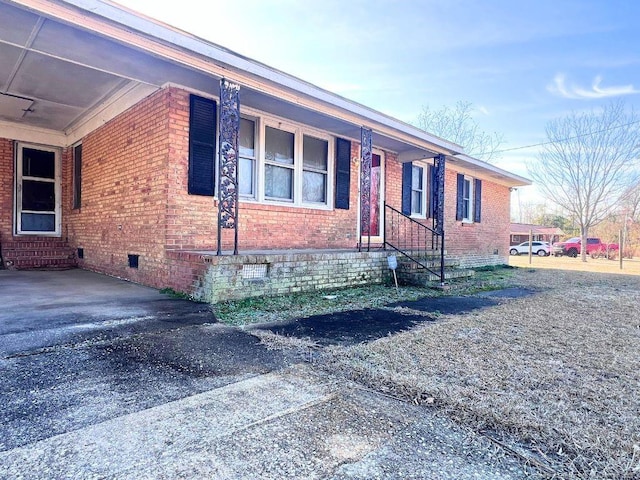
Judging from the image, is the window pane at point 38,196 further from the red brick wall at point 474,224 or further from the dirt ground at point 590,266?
the dirt ground at point 590,266

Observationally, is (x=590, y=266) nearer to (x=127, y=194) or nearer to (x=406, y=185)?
(x=406, y=185)

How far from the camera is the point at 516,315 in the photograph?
4828 mm

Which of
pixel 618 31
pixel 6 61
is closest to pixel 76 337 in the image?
pixel 6 61

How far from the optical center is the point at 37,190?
8750mm

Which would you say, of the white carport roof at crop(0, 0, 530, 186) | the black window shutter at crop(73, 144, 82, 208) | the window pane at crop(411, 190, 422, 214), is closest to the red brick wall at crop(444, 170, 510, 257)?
the window pane at crop(411, 190, 422, 214)

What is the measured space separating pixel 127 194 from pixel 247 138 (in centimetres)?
228

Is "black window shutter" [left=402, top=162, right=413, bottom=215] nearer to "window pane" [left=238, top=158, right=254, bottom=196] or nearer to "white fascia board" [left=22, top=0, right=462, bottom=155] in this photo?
"white fascia board" [left=22, top=0, right=462, bottom=155]

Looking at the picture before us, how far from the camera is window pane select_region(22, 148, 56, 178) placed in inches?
335

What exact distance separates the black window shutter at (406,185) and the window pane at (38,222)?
8.46 metres

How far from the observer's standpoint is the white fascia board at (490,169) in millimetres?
10285

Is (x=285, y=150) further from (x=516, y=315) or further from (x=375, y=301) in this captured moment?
(x=516, y=315)

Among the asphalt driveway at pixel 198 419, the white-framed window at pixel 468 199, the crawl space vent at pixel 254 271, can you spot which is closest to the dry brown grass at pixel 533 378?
the asphalt driveway at pixel 198 419

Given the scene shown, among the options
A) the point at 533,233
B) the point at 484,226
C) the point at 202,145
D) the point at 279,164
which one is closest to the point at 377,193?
the point at 279,164

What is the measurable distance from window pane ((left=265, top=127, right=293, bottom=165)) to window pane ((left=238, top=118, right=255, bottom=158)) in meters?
0.29
